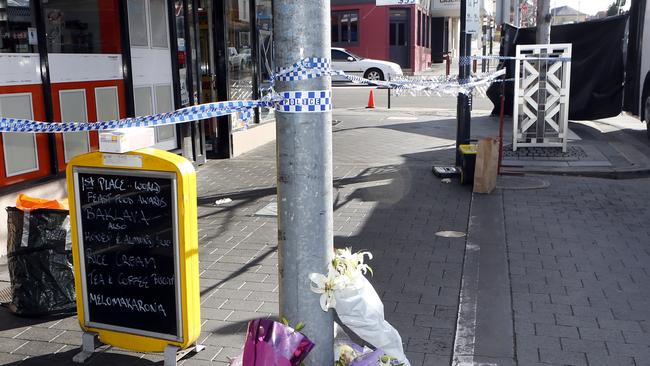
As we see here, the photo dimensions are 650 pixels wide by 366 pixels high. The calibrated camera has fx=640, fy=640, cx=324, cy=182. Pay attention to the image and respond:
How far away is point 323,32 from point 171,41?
267 inches

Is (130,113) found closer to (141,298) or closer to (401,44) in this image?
(141,298)

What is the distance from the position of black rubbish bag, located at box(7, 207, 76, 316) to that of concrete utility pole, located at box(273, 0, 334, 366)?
225 centimetres

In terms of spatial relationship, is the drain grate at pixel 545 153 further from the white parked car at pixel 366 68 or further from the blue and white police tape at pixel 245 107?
the white parked car at pixel 366 68

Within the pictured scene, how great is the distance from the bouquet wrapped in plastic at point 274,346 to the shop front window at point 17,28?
457 cm

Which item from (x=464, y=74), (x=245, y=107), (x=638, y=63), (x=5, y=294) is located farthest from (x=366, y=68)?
(x=245, y=107)

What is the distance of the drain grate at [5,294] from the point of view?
4918 millimetres

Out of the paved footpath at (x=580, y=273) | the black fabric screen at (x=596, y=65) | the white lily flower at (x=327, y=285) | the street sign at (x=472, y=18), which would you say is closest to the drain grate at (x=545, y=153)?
the paved footpath at (x=580, y=273)

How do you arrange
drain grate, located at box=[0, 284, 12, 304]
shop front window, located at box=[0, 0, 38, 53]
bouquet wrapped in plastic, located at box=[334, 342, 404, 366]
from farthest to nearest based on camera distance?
shop front window, located at box=[0, 0, 38, 53] < drain grate, located at box=[0, 284, 12, 304] < bouquet wrapped in plastic, located at box=[334, 342, 404, 366]

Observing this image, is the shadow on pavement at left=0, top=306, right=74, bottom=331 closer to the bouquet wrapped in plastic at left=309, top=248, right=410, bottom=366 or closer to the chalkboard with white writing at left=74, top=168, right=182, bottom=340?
the chalkboard with white writing at left=74, top=168, right=182, bottom=340

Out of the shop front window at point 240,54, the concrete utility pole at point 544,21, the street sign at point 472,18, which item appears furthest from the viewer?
the concrete utility pole at point 544,21

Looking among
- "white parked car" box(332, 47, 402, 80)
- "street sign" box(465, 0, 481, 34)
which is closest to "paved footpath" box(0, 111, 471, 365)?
"street sign" box(465, 0, 481, 34)

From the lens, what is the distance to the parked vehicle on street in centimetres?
1254

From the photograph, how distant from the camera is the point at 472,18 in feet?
30.1

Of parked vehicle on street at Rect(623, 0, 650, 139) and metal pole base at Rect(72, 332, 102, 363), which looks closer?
metal pole base at Rect(72, 332, 102, 363)
